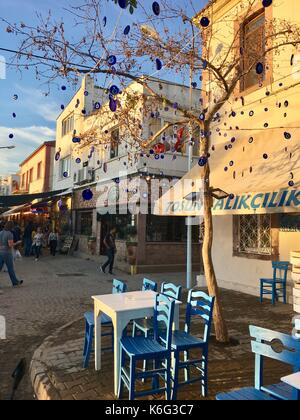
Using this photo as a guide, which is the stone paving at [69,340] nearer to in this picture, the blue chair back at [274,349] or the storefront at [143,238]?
the blue chair back at [274,349]

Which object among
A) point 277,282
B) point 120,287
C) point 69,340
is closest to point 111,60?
point 120,287

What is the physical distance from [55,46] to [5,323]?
4959 mm

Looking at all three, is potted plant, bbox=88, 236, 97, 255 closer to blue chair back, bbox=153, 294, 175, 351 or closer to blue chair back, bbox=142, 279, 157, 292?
blue chair back, bbox=142, 279, 157, 292

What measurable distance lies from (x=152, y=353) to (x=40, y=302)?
560 cm

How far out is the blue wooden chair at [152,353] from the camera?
3.48 metres

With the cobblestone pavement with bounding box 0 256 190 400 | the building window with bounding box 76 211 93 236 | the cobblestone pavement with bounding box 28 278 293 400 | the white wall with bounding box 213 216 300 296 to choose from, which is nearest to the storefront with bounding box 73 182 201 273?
the cobblestone pavement with bounding box 0 256 190 400

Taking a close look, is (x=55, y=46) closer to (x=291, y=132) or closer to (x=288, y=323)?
(x=291, y=132)

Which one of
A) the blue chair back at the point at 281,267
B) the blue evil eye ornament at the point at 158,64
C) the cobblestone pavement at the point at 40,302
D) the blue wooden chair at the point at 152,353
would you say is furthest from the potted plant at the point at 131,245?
the blue wooden chair at the point at 152,353

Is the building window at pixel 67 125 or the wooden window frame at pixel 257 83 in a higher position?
the building window at pixel 67 125

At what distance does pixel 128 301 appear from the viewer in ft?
14.4

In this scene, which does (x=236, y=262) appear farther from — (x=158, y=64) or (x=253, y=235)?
(x=158, y=64)

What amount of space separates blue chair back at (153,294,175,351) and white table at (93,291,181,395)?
127mm

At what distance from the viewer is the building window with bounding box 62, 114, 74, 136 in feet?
74.9
